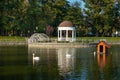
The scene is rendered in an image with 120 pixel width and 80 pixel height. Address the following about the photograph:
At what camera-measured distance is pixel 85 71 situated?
35250mm

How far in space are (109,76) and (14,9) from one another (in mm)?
79087

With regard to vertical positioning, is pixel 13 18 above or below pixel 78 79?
above

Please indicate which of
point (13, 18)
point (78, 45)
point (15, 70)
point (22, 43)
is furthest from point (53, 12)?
point (15, 70)

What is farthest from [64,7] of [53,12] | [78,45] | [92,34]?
[78,45]

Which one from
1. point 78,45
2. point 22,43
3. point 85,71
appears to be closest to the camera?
point 85,71

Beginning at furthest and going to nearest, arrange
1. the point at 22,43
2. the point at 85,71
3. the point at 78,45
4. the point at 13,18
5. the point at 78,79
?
the point at 13,18, the point at 22,43, the point at 78,45, the point at 85,71, the point at 78,79

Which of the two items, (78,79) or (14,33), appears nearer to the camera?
(78,79)

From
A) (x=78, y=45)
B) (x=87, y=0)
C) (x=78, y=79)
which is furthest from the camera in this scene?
(x=87, y=0)

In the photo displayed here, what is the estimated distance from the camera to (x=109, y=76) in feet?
104

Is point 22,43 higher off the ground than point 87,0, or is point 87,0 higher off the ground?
point 87,0

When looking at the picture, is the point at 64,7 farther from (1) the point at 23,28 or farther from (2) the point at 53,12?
(1) the point at 23,28

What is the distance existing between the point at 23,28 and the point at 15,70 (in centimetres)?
7066

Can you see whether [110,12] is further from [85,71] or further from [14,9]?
[85,71]

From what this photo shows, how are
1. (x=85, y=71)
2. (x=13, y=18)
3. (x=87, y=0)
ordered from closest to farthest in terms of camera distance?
(x=85, y=71), (x=13, y=18), (x=87, y=0)
